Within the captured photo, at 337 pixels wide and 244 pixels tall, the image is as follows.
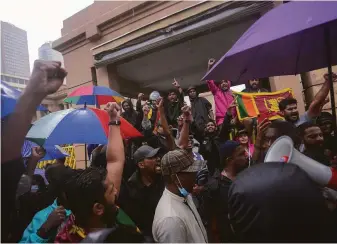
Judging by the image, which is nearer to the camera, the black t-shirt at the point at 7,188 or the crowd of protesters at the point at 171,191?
the crowd of protesters at the point at 171,191

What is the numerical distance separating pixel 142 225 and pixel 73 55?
6.14 metres

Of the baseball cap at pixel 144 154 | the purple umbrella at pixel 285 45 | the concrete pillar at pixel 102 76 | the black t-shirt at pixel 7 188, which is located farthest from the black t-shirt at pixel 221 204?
the concrete pillar at pixel 102 76

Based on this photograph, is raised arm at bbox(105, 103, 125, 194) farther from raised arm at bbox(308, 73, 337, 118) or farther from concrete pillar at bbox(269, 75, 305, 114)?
concrete pillar at bbox(269, 75, 305, 114)

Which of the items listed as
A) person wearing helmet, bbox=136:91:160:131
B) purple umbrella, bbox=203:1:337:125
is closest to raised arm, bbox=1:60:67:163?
purple umbrella, bbox=203:1:337:125

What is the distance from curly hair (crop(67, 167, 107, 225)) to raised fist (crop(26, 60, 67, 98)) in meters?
0.53

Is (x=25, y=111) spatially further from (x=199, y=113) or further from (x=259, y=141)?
(x=199, y=113)

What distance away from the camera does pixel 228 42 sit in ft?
21.7

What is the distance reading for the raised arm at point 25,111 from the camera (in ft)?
4.15

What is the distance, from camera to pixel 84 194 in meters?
1.60

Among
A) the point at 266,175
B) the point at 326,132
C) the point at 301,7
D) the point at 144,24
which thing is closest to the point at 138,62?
the point at 144,24

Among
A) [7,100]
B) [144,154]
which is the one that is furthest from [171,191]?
[7,100]

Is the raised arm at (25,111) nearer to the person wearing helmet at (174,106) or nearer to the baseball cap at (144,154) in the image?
the baseball cap at (144,154)

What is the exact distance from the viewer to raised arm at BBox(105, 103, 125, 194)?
2132 mm

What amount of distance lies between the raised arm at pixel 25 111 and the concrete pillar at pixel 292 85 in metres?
4.45
